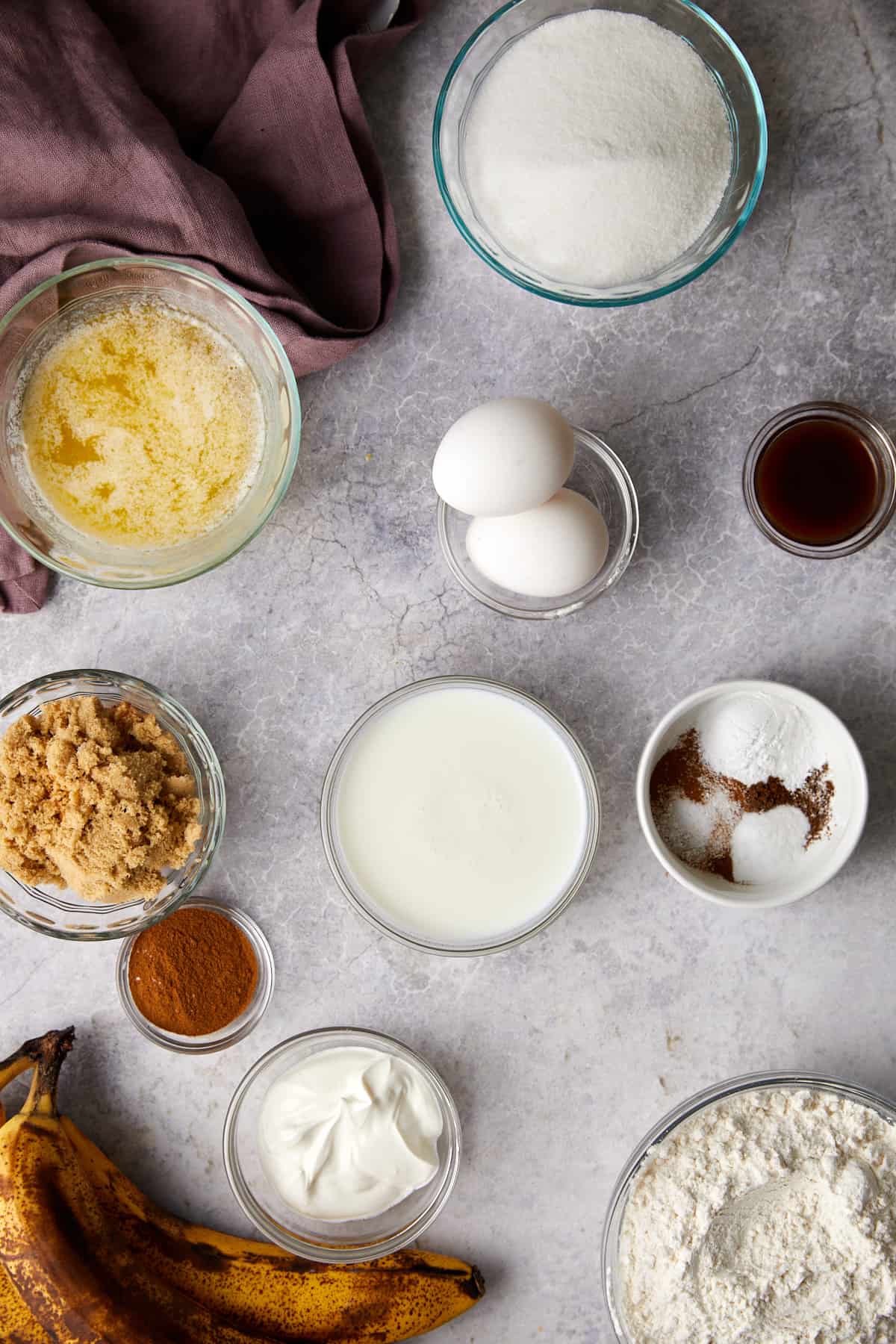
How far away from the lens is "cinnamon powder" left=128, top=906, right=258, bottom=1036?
4.90ft

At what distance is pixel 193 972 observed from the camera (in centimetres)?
150

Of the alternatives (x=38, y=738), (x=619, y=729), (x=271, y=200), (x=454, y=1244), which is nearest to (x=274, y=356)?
(x=271, y=200)

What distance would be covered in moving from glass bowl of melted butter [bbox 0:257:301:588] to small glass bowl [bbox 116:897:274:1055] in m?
0.55

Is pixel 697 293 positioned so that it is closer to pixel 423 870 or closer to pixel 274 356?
pixel 274 356

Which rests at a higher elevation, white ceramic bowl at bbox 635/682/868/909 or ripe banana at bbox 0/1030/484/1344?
white ceramic bowl at bbox 635/682/868/909

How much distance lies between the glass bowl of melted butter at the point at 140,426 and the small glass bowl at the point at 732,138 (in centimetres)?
34

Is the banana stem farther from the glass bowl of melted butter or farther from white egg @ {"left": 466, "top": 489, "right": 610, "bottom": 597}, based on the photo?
white egg @ {"left": 466, "top": 489, "right": 610, "bottom": 597}

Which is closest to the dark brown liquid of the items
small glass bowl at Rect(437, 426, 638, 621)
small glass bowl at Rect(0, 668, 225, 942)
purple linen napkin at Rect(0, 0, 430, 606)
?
small glass bowl at Rect(437, 426, 638, 621)

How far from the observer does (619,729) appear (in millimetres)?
1523

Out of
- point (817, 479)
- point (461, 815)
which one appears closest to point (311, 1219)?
point (461, 815)

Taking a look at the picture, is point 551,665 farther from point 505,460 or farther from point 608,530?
point 505,460

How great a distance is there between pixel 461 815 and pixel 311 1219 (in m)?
0.69

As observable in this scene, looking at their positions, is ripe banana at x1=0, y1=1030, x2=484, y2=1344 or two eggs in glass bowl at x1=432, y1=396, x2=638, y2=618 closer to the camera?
two eggs in glass bowl at x1=432, y1=396, x2=638, y2=618

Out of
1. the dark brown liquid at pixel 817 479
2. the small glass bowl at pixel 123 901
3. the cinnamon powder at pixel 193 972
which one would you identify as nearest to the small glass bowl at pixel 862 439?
the dark brown liquid at pixel 817 479
